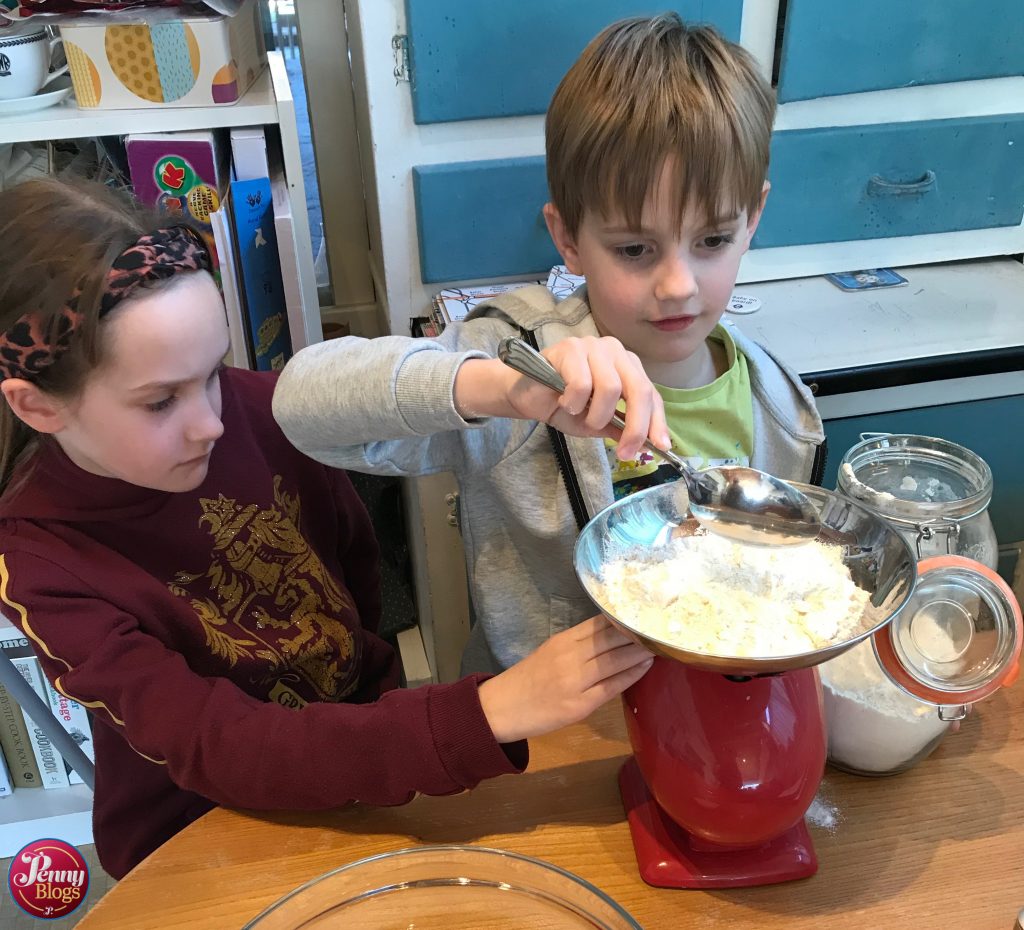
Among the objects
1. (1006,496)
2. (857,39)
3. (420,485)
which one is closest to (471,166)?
(420,485)

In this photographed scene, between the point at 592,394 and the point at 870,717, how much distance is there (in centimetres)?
31

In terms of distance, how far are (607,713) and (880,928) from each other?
0.26 metres

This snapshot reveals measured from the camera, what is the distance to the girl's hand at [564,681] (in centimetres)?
64

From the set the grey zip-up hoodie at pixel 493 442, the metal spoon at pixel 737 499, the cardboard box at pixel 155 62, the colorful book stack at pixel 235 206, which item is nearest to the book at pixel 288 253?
the colorful book stack at pixel 235 206

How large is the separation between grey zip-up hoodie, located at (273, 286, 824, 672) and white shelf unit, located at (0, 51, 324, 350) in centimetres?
46

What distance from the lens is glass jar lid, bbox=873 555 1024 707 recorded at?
62 cm

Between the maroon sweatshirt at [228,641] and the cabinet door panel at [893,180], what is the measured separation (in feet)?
2.68

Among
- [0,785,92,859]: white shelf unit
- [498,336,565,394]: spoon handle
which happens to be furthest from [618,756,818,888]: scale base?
[0,785,92,859]: white shelf unit

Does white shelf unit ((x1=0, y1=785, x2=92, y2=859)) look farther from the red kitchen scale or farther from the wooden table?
the red kitchen scale

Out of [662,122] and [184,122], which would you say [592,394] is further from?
[184,122]

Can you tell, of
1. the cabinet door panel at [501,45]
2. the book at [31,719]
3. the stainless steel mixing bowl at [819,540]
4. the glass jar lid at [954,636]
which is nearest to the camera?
the stainless steel mixing bowl at [819,540]

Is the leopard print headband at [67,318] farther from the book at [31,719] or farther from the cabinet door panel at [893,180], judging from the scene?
the cabinet door panel at [893,180]

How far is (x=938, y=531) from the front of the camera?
705 millimetres

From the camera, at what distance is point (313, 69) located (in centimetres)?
168
